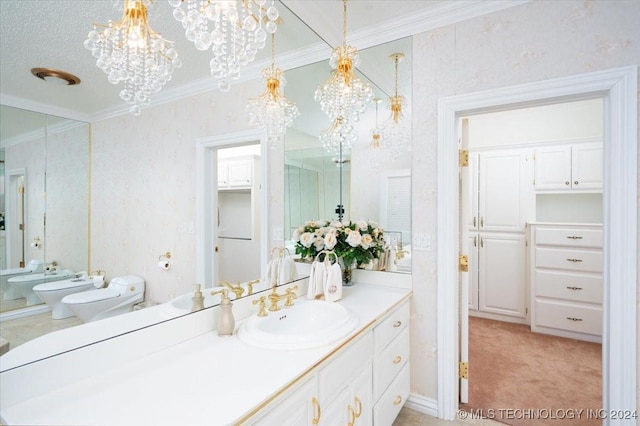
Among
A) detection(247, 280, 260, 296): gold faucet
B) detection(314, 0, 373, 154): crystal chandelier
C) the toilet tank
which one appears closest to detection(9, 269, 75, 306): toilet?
the toilet tank

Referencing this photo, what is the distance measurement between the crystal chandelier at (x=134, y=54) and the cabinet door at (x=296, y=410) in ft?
3.45

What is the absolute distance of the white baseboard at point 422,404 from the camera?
1976 mm

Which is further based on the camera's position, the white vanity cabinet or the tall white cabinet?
the tall white cabinet

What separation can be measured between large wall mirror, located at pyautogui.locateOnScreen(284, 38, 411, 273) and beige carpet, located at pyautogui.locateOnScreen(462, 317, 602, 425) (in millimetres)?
1147

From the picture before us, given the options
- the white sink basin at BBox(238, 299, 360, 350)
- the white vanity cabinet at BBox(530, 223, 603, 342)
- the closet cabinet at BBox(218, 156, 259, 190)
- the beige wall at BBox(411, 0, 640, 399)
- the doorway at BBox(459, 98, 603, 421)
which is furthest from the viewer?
the white vanity cabinet at BBox(530, 223, 603, 342)

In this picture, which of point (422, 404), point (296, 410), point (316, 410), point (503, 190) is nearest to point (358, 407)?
point (316, 410)

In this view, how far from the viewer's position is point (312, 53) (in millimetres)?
2180

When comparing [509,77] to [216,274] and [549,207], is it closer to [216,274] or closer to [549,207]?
[216,274]

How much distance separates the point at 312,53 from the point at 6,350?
7.10ft

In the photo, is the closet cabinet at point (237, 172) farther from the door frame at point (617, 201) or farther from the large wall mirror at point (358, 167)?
the door frame at point (617, 201)

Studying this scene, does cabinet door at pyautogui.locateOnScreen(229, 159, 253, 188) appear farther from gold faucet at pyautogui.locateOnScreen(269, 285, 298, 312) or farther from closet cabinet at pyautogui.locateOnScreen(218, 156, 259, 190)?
gold faucet at pyautogui.locateOnScreen(269, 285, 298, 312)

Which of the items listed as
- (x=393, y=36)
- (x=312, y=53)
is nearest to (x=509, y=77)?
(x=393, y=36)

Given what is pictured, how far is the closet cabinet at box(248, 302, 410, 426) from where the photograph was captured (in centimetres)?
99

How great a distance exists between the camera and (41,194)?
84 centimetres
